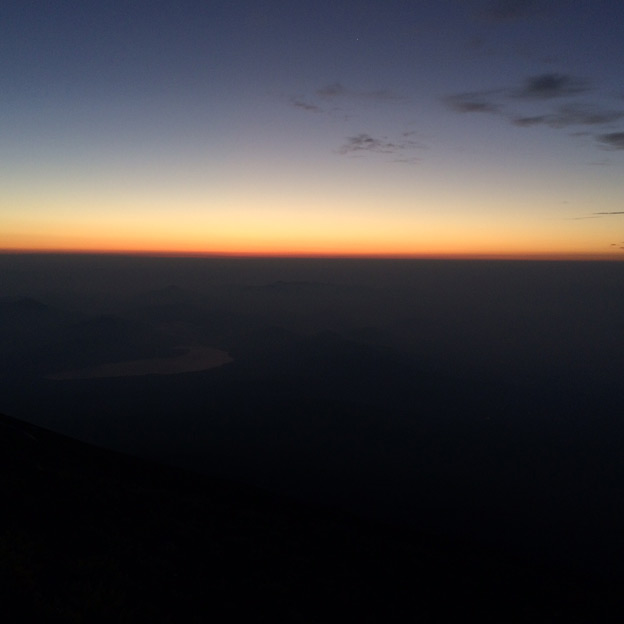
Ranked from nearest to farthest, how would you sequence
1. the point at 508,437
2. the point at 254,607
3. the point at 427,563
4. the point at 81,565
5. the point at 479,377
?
the point at 81,565
the point at 254,607
the point at 427,563
the point at 508,437
the point at 479,377

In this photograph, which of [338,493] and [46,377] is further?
[46,377]

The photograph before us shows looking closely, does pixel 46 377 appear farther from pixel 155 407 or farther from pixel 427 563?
pixel 427 563

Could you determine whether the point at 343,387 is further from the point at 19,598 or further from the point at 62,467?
the point at 19,598

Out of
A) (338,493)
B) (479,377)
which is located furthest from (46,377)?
(479,377)

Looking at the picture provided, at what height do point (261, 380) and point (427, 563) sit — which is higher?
point (427, 563)

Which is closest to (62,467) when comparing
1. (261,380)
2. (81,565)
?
(81,565)

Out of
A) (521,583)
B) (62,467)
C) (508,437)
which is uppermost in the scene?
(62,467)

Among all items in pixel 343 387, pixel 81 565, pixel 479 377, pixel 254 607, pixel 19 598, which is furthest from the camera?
pixel 479 377
